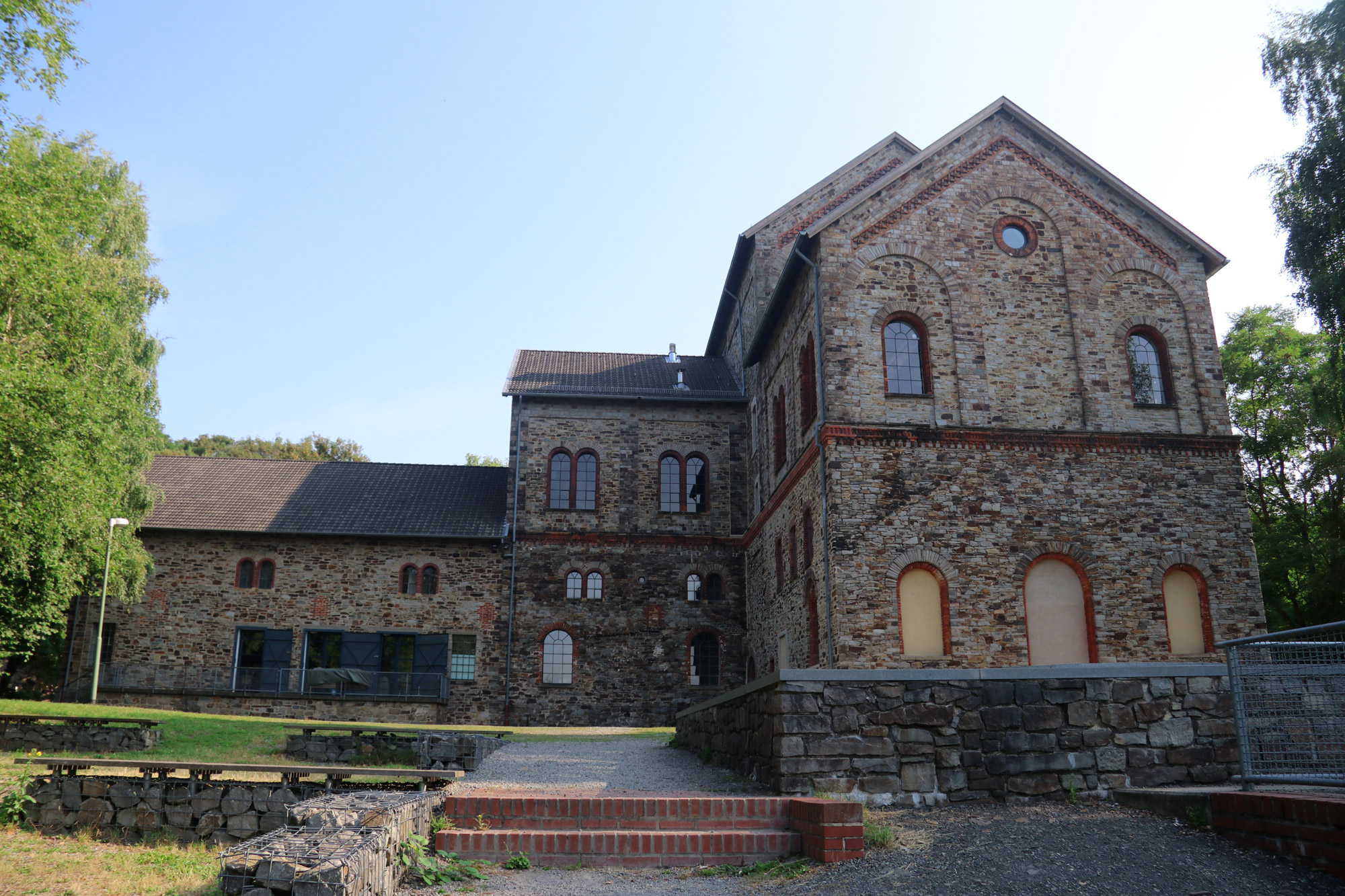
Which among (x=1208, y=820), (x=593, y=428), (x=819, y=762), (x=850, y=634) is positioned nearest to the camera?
(x=1208, y=820)

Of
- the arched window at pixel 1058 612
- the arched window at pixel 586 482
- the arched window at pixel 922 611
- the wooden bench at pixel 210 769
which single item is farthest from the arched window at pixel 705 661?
the wooden bench at pixel 210 769

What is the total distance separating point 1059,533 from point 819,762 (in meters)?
11.0

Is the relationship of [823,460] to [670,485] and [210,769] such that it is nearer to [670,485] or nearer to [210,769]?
[210,769]

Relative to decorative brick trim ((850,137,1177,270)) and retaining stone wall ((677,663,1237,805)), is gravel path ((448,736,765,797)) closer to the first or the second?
retaining stone wall ((677,663,1237,805))

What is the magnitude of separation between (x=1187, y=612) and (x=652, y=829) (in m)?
13.8

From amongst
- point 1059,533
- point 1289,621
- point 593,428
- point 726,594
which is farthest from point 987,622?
A: point 1289,621

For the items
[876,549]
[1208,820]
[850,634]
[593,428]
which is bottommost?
[1208,820]

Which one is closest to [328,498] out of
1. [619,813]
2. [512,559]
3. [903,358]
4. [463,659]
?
[512,559]

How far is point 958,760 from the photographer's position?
881cm

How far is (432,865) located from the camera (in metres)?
7.36

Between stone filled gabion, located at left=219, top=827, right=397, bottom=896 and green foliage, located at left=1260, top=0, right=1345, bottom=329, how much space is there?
18.6 metres

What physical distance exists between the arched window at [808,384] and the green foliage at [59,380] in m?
13.6

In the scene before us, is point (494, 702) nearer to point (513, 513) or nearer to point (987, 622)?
point (513, 513)

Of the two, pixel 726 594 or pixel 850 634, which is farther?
pixel 726 594
